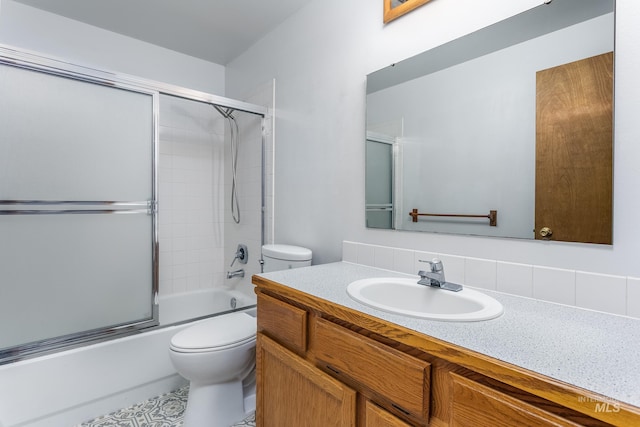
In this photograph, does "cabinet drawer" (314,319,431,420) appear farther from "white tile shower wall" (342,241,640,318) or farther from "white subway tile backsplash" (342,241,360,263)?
"white subway tile backsplash" (342,241,360,263)

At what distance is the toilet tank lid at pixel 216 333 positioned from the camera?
1504mm

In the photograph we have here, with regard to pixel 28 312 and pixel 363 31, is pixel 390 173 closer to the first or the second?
pixel 363 31

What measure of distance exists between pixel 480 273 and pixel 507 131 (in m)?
0.53

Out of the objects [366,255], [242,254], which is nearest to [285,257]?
[366,255]

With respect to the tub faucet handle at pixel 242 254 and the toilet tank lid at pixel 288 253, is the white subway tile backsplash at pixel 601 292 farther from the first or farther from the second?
the tub faucet handle at pixel 242 254

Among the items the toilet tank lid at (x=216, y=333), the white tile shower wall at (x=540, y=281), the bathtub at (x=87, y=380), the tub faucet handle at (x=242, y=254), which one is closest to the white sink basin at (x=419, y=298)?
the white tile shower wall at (x=540, y=281)

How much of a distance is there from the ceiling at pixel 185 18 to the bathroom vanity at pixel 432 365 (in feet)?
5.95

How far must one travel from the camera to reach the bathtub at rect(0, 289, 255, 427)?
150 cm

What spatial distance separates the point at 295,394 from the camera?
1.09 meters

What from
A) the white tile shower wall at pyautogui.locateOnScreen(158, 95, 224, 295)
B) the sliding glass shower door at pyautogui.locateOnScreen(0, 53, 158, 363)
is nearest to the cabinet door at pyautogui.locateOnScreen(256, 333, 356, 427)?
the sliding glass shower door at pyautogui.locateOnScreen(0, 53, 158, 363)

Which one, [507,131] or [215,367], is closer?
[507,131]

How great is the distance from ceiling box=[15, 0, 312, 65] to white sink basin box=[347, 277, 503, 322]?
180 cm

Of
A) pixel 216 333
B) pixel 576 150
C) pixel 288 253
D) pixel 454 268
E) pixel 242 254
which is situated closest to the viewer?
pixel 576 150

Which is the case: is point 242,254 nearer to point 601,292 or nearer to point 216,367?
point 216,367
